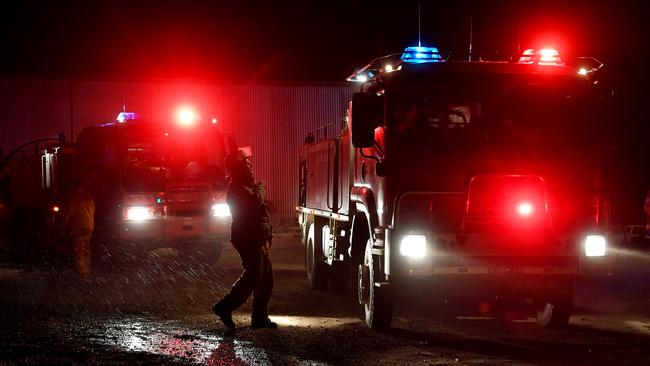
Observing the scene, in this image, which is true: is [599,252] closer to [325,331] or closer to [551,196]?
[551,196]

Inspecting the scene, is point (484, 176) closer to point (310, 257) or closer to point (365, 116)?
point (365, 116)

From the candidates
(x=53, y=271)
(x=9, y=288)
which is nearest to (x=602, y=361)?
(x=9, y=288)

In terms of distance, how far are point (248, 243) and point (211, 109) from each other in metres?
18.1

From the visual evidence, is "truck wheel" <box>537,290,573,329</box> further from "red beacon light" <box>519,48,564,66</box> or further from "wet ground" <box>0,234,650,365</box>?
"red beacon light" <box>519,48,564,66</box>

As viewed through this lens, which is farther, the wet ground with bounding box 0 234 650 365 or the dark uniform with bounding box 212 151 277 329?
the dark uniform with bounding box 212 151 277 329

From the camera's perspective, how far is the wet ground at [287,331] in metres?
7.79

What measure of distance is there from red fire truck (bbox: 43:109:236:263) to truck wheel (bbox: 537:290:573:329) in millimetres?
7412

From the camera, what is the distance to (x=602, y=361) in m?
7.59

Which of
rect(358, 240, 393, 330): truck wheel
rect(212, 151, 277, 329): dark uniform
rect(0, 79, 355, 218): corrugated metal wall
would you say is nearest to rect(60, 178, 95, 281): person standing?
rect(212, 151, 277, 329): dark uniform

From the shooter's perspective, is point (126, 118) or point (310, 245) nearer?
point (310, 245)

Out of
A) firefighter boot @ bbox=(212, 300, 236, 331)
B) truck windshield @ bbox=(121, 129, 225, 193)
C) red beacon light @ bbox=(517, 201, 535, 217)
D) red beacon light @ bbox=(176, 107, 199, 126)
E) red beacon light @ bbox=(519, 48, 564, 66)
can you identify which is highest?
red beacon light @ bbox=(519, 48, 564, 66)

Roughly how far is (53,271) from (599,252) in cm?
1068

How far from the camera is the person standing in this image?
1438 centimetres

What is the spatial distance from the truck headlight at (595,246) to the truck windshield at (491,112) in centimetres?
95
